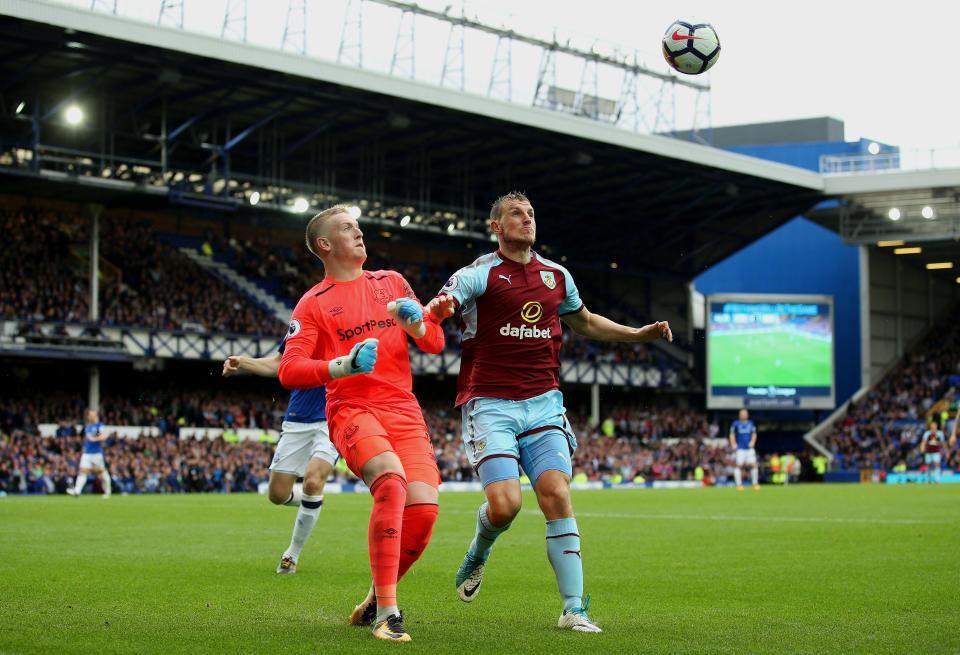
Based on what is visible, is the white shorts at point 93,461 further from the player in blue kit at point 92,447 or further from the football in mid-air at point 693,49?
the football in mid-air at point 693,49

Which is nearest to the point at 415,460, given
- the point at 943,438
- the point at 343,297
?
the point at 343,297

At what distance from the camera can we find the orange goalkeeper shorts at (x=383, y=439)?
24.2 ft

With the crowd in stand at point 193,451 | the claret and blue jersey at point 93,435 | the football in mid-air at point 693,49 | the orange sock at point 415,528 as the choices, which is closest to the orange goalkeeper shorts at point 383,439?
the orange sock at point 415,528

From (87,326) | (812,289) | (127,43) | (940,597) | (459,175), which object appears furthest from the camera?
(812,289)

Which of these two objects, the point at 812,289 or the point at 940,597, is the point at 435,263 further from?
the point at 940,597

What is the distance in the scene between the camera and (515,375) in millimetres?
7984

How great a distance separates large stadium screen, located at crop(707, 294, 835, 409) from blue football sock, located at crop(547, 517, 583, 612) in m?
51.8

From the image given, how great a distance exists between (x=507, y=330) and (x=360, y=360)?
4.30 ft

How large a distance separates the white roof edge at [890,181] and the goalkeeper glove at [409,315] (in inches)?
1976

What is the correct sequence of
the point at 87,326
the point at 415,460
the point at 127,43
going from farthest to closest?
the point at 87,326 → the point at 127,43 → the point at 415,460

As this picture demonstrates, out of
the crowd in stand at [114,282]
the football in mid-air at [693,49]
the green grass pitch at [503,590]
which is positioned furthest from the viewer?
the crowd in stand at [114,282]

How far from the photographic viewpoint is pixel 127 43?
35.5m

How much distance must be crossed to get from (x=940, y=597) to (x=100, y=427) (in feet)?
75.2

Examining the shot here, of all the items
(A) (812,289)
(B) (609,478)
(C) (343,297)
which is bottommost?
(B) (609,478)
